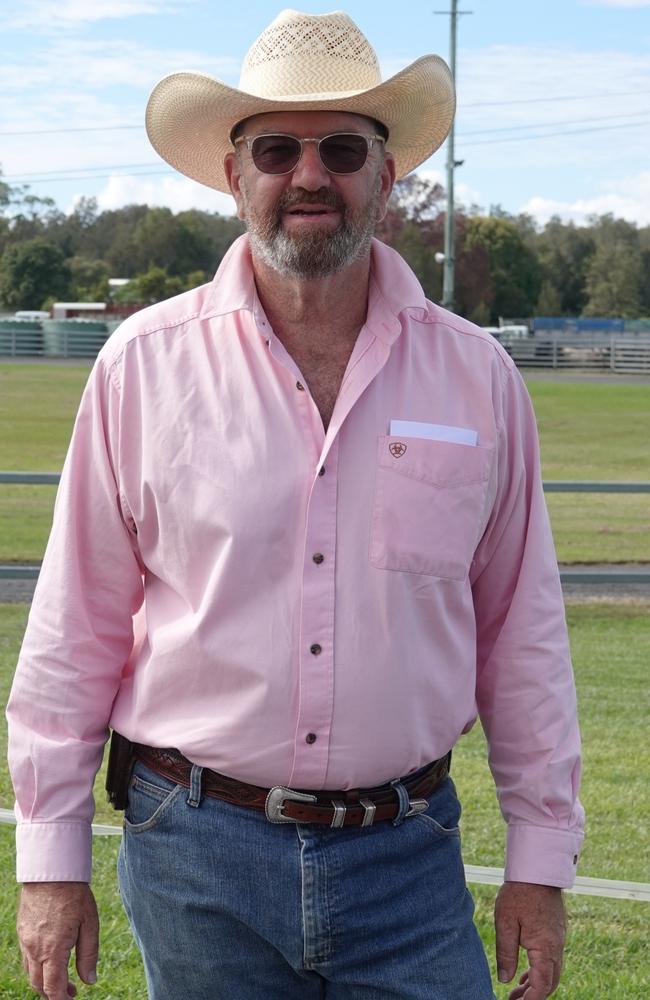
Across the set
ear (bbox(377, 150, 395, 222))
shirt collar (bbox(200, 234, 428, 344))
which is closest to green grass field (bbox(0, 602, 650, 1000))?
shirt collar (bbox(200, 234, 428, 344))

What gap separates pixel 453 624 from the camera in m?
2.41

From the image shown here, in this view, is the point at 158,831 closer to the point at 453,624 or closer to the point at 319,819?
the point at 319,819

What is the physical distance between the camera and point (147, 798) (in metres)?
2.39

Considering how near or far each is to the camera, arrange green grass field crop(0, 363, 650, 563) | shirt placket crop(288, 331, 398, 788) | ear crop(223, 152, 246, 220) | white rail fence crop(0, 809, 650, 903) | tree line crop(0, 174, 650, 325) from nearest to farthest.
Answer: shirt placket crop(288, 331, 398, 788), ear crop(223, 152, 246, 220), white rail fence crop(0, 809, 650, 903), green grass field crop(0, 363, 650, 563), tree line crop(0, 174, 650, 325)

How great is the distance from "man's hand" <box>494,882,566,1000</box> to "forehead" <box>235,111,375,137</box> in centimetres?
138

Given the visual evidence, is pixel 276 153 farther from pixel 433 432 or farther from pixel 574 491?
pixel 574 491

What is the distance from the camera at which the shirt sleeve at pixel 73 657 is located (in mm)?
2406

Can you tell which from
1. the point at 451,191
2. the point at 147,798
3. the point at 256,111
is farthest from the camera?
the point at 451,191

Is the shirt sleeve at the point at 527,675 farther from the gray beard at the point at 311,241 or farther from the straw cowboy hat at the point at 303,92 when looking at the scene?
the straw cowboy hat at the point at 303,92

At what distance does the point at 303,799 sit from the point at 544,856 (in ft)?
1.62

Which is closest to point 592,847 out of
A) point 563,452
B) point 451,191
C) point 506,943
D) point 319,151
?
point 506,943

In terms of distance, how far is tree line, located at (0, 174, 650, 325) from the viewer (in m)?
68.3

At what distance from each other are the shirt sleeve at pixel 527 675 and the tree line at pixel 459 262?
61190mm

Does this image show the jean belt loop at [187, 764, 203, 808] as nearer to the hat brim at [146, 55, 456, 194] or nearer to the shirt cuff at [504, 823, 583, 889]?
the shirt cuff at [504, 823, 583, 889]
